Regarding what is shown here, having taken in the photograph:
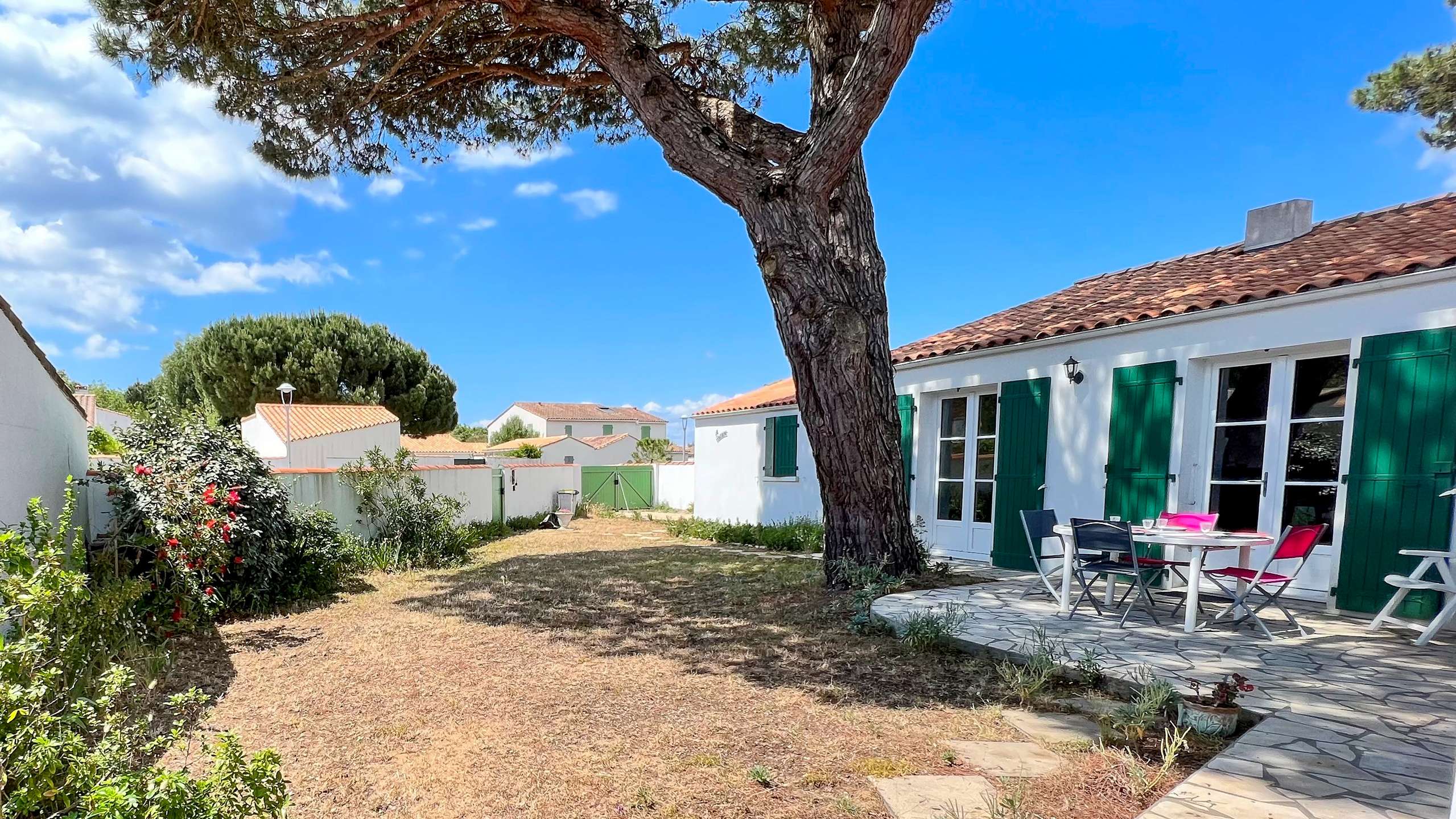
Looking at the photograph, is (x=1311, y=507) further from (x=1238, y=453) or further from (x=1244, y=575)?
(x=1244, y=575)

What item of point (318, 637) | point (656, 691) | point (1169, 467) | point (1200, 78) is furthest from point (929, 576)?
point (1200, 78)

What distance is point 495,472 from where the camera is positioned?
13.5m

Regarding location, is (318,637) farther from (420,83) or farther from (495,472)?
(495,472)

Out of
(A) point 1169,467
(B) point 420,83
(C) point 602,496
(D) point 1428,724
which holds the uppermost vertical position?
(B) point 420,83

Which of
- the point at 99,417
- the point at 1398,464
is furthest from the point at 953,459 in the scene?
the point at 99,417

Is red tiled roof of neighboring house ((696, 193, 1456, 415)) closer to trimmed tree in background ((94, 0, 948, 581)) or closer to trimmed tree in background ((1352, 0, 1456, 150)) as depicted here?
trimmed tree in background ((1352, 0, 1456, 150))

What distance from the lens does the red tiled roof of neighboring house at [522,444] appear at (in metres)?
40.0

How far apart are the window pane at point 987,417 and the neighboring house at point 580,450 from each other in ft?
106

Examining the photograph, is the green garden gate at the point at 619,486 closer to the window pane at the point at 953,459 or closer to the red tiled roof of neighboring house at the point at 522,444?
the window pane at the point at 953,459

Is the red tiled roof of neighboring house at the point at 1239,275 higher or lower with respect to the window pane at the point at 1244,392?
higher

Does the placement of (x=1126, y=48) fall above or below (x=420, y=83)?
above

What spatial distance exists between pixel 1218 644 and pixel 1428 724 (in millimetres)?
1330

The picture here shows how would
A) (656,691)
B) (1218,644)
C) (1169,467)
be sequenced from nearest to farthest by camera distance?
(656,691), (1218,644), (1169,467)

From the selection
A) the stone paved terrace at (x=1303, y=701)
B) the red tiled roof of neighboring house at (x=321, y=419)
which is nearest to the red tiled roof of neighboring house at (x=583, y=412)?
the red tiled roof of neighboring house at (x=321, y=419)
